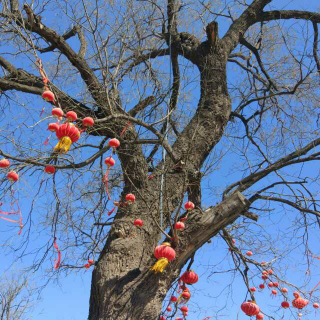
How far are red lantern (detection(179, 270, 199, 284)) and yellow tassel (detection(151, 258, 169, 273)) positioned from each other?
1.69ft

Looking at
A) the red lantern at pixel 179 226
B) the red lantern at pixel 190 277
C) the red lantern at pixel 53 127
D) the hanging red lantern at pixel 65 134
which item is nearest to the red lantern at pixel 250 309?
the red lantern at pixel 190 277

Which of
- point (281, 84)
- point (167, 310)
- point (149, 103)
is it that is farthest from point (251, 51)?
point (167, 310)

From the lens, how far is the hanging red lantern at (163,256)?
7.55 ft

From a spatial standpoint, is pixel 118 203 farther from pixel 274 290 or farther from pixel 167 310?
pixel 274 290

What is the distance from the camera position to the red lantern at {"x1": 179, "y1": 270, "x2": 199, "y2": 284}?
275 centimetres

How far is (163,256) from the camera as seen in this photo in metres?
2.34

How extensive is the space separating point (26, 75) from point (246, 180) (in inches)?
90.7

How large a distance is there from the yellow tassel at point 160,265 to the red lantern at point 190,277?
52 cm

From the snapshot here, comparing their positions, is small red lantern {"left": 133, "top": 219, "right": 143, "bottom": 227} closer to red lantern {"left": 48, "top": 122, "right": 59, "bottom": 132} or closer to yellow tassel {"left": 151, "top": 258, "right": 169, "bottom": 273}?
yellow tassel {"left": 151, "top": 258, "right": 169, "bottom": 273}

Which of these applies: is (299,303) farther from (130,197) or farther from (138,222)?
(130,197)

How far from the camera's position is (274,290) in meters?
3.46

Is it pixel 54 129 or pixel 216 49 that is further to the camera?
pixel 216 49

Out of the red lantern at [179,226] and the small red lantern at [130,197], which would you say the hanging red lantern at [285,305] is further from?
the small red lantern at [130,197]

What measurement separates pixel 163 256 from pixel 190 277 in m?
0.55
